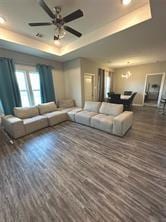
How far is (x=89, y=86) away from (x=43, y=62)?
2.61 m

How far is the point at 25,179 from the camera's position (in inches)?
71.0

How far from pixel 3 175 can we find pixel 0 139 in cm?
175

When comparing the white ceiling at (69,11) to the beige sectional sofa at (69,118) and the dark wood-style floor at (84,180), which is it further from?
the dark wood-style floor at (84,180)

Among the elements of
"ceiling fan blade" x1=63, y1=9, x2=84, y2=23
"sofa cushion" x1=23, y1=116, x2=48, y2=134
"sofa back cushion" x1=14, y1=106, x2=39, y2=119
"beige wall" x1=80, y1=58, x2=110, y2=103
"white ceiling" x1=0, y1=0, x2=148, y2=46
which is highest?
"white ceiling" x1=0, y1=0, x2=148, y2=46

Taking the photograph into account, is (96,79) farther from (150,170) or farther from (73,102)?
(150,170)

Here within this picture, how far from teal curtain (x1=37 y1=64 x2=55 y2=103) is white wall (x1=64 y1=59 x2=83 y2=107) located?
3.22 feet

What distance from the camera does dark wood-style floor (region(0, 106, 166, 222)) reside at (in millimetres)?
1307

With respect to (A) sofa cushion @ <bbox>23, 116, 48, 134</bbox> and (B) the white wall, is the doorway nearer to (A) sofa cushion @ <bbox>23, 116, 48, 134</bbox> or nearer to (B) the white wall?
(B) the white wall

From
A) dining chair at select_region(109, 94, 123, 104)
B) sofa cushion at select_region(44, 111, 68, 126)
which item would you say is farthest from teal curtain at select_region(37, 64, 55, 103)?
Result: dining chair at select_region(109, 94, 123, 104)

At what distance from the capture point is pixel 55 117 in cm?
414

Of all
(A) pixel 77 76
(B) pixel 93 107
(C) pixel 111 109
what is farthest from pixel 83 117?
(A) pixel 77 76

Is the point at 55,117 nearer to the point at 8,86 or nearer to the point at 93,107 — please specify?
the point at 93,107

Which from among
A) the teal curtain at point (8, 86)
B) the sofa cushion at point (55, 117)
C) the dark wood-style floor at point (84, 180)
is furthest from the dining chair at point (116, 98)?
the teal curtain at point (8, 86)

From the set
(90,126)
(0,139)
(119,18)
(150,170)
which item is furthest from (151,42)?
(0,139)
